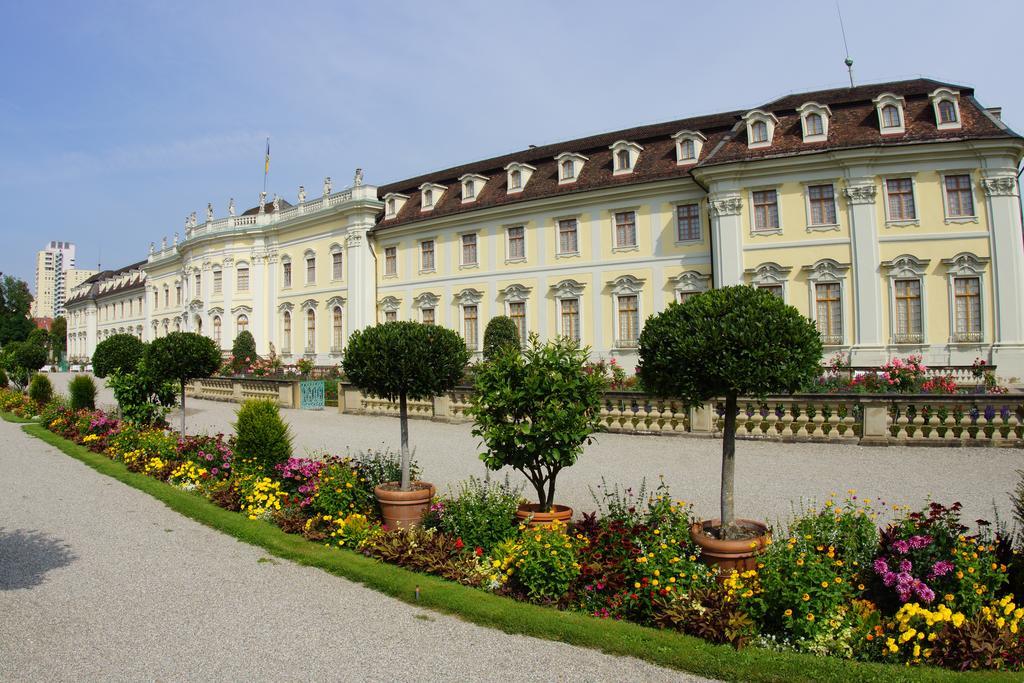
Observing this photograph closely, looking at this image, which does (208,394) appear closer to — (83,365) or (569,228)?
(569,228)

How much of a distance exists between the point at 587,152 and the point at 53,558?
2683cm

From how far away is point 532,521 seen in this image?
20.8 feet

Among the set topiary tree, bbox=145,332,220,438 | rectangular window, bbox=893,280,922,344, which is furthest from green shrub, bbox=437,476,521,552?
rectangular window, bbox=893,280,922,344

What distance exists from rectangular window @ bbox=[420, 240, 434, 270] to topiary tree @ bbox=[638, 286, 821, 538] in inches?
1126

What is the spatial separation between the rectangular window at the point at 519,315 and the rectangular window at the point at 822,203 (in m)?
12.5

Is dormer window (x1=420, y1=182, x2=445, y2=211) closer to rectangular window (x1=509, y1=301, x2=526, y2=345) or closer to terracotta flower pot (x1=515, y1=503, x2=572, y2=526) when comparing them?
rectangular window (x1=509, y1=301, x2=526, y2=345)

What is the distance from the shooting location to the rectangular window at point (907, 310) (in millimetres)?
22188

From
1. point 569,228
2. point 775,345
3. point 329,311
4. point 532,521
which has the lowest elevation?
point 532,521

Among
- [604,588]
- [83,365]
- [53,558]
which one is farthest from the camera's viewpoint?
[83,365]

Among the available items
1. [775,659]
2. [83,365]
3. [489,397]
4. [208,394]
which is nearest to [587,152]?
[208,394]

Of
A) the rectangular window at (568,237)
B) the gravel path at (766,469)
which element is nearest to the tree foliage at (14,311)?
the rectangular window at (568,237)

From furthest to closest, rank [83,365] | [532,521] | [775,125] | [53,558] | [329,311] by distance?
[83,365], [329,311], [775,125], [53,558], [532,521]

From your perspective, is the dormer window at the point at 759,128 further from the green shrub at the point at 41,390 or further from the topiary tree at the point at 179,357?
the green shrub at the point at 41,390

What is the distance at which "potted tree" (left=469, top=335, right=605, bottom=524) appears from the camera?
6309mm
